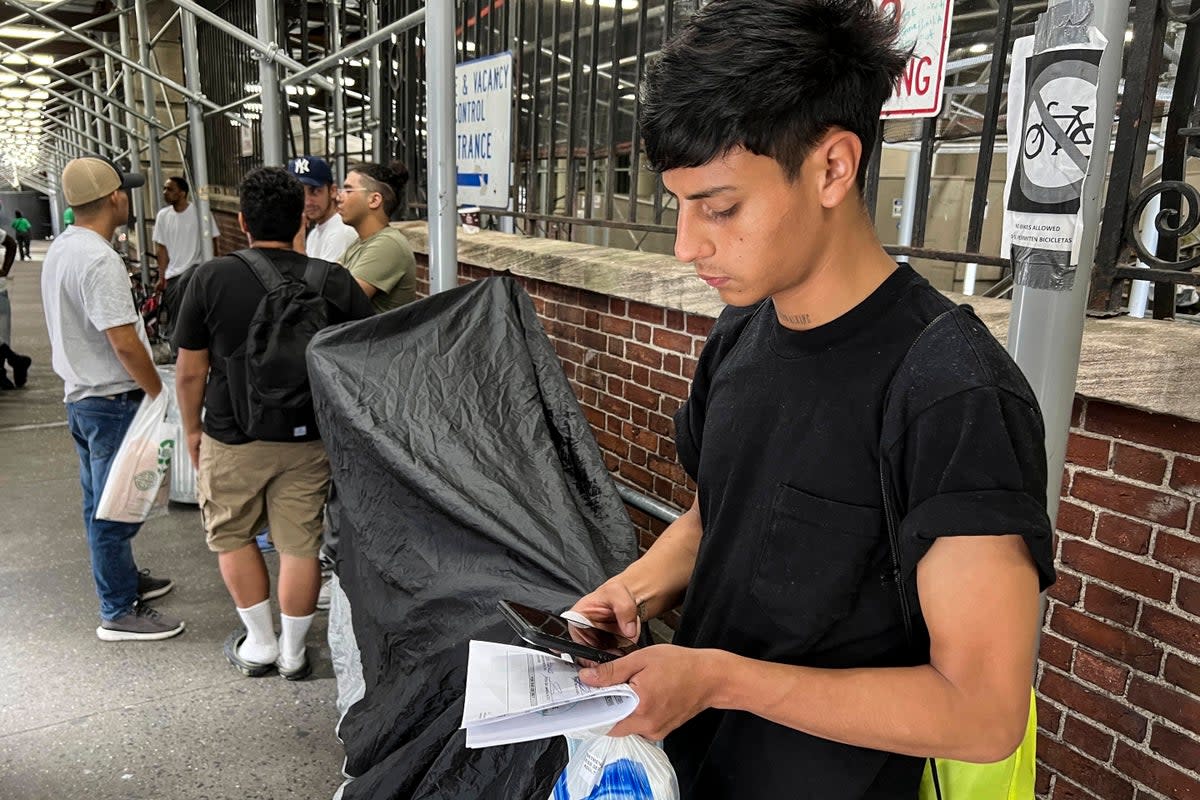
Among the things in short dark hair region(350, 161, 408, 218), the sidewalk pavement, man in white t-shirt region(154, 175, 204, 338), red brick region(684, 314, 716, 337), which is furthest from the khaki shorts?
man in white t-shirt region(154, 175, 204, 338)

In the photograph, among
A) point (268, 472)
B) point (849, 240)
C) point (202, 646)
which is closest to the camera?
point (849, 240)

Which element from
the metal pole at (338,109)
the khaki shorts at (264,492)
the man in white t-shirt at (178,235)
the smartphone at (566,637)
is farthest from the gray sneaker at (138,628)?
the man in white t-shirt at (178,235)

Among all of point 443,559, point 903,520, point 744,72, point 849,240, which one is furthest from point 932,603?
point 443,559

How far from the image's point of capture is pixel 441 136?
121 inches

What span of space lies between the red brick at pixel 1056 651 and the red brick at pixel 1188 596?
33 cm

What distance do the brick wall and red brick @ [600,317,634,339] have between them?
184cm

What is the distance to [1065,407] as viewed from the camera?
1.48m

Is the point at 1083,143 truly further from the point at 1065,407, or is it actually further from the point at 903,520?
the point at 903,520

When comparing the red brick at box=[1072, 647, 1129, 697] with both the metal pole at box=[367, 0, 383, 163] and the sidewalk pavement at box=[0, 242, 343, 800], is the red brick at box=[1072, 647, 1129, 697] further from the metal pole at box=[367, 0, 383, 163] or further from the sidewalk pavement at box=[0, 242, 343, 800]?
the metal pole at box=[367, 0, 383, 163]

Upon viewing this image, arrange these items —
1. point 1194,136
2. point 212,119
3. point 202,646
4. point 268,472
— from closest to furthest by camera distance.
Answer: point 1194,136
point 268,472
point 202,646
point 212,119

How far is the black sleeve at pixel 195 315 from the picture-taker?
328 cm

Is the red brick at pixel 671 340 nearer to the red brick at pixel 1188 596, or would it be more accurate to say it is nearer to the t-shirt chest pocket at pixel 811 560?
the red brick at pixel 1188 596

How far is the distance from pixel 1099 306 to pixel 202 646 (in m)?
3.60

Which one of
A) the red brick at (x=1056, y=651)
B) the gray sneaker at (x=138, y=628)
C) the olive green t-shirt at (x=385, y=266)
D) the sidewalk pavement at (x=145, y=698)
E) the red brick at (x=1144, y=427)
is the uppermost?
the olive green t-shirt at (x=385, y=266)
